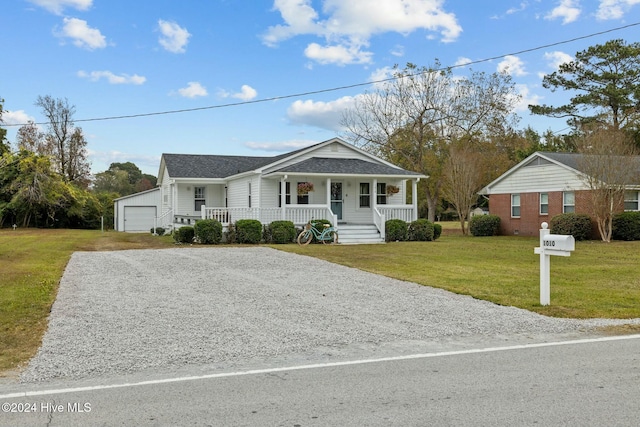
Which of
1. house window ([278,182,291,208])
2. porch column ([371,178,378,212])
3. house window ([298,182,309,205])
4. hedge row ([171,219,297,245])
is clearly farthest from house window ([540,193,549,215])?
hedge row ([171,219,297,245])

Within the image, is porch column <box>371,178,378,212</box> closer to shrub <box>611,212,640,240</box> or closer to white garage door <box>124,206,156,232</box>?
shrub <box>611,212,640,240</box>

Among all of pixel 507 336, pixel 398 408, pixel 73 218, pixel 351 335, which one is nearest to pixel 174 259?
pixel 351 335

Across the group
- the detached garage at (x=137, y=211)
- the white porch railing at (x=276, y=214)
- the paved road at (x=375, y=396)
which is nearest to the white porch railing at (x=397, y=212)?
the white porch railing at (x=276, y=214)

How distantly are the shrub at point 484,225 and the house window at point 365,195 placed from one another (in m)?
8.67

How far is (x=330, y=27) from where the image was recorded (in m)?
23.1

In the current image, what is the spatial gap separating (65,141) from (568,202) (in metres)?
42.6

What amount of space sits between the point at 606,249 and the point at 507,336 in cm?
1589

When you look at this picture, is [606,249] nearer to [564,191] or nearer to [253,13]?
[564,191]

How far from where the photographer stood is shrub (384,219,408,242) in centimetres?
2380

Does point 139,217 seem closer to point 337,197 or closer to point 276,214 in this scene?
point 337,197

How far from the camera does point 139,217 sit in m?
39.4

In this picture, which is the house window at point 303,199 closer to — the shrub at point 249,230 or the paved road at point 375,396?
the shrub at point 249,230

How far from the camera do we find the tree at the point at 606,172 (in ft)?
79.5

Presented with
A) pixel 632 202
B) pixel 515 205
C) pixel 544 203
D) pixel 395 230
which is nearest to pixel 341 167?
pixel 395 230
